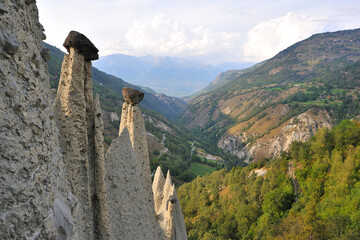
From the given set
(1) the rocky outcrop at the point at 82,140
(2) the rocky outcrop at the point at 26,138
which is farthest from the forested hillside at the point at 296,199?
(2) the rocky outcrop at the point at 26,138

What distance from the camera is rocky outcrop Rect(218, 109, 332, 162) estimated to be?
110m

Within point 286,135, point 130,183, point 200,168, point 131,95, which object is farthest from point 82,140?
point 286,135

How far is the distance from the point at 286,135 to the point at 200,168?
170 ft

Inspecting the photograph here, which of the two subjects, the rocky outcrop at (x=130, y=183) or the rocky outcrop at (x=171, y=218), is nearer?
the rocky outcrop at (x=130, y=183)

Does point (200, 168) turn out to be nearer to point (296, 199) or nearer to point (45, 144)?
point (296, 199)

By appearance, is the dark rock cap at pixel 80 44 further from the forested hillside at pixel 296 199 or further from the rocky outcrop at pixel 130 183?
the forested hillside at pixel 296 199

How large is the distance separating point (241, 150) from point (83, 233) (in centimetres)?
13659

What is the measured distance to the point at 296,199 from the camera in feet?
136

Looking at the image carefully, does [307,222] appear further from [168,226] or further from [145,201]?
[145,201]

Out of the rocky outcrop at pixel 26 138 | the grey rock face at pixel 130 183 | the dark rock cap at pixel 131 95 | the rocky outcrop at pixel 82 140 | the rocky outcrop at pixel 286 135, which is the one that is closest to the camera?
the rocky outcrop at pixel 26 138

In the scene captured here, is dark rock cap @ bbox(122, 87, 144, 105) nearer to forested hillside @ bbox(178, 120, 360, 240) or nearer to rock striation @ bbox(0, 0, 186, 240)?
rock striation @ bbox(0, 0, 186, 240)

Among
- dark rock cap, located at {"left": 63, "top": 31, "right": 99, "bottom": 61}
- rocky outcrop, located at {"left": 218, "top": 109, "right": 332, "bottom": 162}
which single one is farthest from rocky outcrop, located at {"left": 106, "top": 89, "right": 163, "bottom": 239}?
rocky outcrop, located at {"left": 218, "top": 109, "right": 332, "bottom": 162}

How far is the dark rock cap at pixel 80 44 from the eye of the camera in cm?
531

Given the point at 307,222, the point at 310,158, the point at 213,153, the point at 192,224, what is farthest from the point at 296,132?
the point at 307,222
